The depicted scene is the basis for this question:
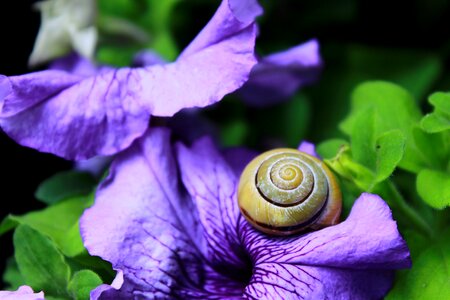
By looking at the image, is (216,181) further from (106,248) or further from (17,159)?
(17,159)

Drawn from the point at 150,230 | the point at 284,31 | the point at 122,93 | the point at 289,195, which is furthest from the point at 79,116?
the point at 284,31

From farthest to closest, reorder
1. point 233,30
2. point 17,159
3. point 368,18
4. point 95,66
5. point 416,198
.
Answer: point 368,18
point 17,159
point 95,66
point 416,198
point 233,30

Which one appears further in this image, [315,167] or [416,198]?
[416,198]

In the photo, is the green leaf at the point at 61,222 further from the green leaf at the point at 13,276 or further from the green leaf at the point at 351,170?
the green leaf at the point at 351,170

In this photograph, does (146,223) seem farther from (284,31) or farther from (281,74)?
(284,31)

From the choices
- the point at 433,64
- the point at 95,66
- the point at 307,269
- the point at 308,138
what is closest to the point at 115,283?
the point at 307,269

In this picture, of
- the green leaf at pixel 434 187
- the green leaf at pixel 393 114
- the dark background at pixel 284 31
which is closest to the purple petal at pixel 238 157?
the green leaf at pixel 393 114
